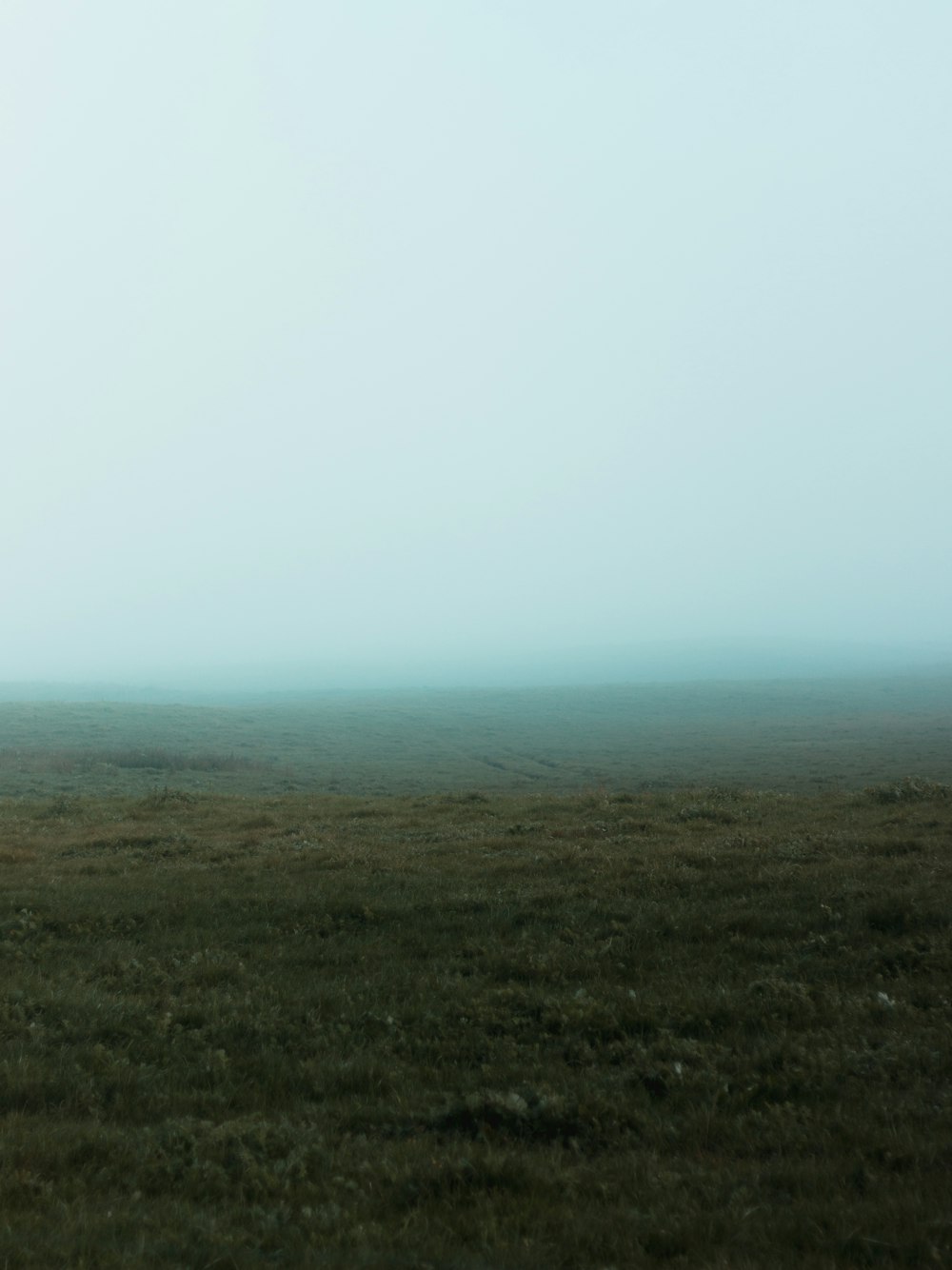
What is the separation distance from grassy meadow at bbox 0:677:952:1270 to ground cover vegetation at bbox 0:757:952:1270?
38 millimetres

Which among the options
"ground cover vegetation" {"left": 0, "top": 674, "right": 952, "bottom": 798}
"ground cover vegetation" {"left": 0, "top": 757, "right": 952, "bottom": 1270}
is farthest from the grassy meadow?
"ground cover vegetation" {"left": 0, "top": 674, "right": 952, "bottom": 798}

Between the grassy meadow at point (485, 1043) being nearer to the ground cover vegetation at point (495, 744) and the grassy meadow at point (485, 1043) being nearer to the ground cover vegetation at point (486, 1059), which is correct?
the ground cover vegetation at point (486, 1059)

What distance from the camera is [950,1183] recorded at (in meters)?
6.18

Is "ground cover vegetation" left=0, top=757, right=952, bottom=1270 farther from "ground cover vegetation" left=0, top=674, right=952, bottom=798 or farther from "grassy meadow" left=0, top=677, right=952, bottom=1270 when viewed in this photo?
"ground cover vegetation" left=0, top=674, right=952, bottom=798

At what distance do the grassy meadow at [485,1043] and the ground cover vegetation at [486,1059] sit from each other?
4cm

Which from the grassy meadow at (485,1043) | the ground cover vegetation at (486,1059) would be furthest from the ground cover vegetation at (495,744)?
the ground cover vegetation at (486,1059)

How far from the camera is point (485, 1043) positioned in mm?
9547

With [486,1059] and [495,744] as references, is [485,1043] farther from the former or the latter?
[495,744]

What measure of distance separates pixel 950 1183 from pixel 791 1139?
4.39 ft

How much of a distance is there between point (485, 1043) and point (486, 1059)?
0.28 meters

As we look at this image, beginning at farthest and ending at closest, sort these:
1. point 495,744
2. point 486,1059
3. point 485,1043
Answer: point 495,744 < point 485,1043 < point 486,1059

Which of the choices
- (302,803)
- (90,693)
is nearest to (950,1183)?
(302,803)

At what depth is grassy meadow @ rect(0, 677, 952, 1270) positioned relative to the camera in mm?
6043

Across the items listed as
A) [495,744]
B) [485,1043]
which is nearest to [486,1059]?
[485,1043]
